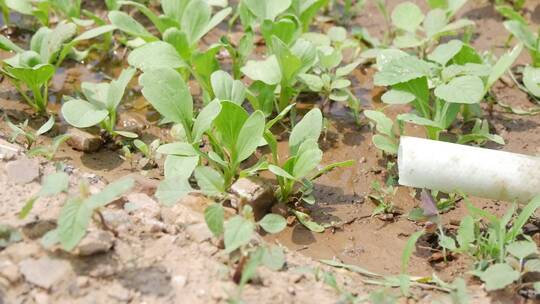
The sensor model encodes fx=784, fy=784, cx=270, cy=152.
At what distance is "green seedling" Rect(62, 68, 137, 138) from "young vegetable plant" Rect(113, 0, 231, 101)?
0.11m

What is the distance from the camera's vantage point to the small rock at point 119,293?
207cm

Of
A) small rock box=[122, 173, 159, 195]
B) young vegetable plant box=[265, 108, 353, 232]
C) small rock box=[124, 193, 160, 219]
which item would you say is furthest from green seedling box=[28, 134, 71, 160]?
young vegetable plant box=[265, 108, 353, 232]

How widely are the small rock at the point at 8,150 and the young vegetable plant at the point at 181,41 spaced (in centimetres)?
53

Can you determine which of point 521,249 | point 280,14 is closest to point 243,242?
point 521,249

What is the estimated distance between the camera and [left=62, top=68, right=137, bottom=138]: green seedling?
9.41ft

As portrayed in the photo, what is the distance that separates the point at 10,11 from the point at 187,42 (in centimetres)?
124

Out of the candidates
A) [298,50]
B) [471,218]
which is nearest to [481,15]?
[298,50]

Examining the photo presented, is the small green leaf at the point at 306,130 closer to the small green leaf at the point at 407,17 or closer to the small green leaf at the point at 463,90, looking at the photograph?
the small green leaf at the point at 463,90

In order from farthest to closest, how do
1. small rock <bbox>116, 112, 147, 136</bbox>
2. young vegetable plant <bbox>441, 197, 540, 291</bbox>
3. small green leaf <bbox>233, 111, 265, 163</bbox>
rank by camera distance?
small rock <bbox>116, 112, 147, 136</bbox>, small green leaf <bbox>233, 111, 265, 163</bbox>, young vegetable plant <bbox>441, 197, 540, 291</bbox>

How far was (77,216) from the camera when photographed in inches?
81.7

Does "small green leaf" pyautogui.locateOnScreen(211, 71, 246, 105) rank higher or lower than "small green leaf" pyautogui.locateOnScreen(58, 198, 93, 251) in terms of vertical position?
higher

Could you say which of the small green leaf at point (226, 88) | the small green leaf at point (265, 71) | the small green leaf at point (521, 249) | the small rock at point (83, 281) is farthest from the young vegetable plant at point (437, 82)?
the small rock at point (83, 281)

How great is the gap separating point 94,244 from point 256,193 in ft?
2.20

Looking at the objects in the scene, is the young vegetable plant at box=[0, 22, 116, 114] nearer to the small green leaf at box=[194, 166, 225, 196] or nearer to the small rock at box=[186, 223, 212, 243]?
the small green leaf at box=[194, 166, 225, 196]
